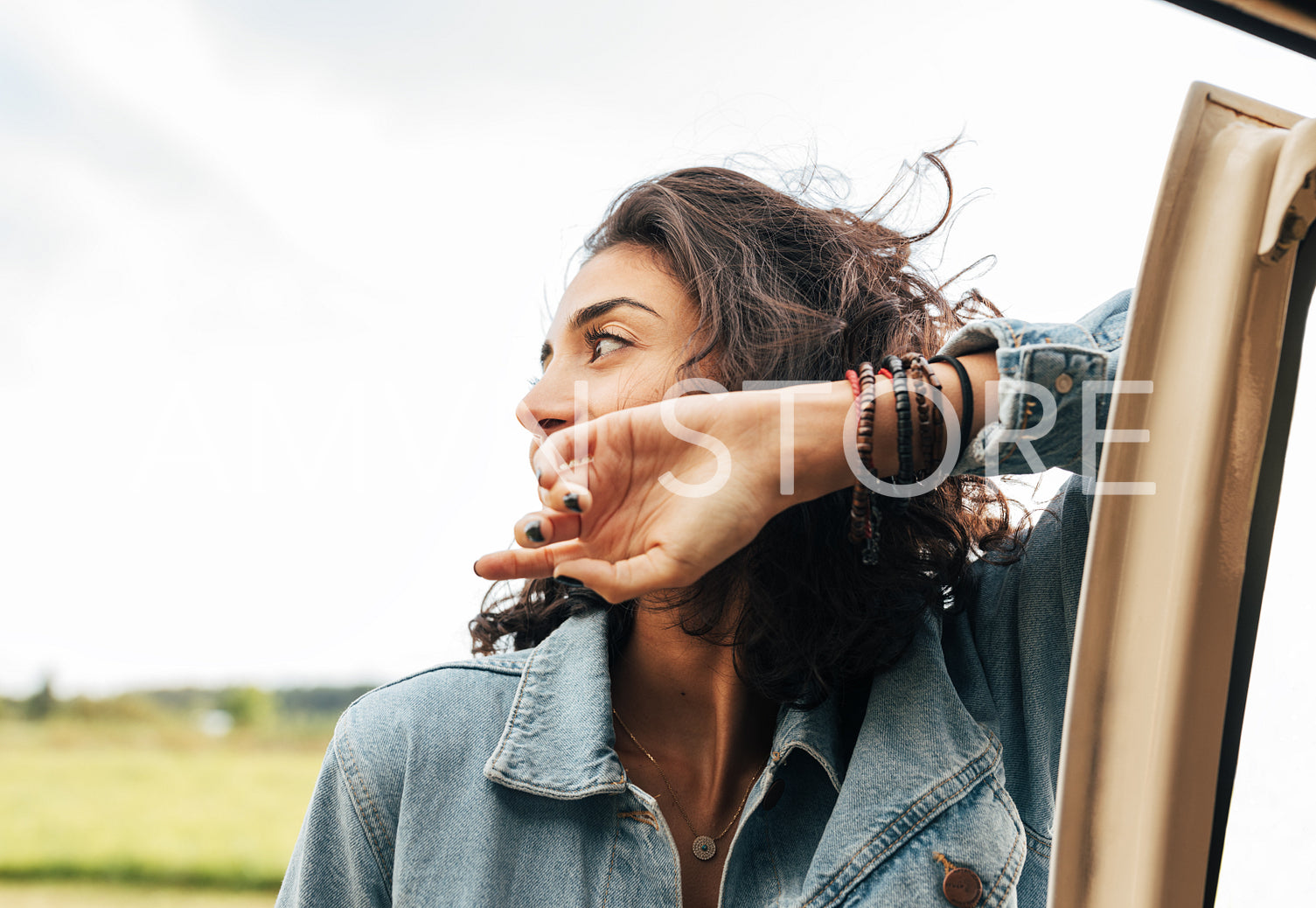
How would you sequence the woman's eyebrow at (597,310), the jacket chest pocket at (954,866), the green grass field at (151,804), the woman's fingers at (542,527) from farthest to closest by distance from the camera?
the green grass field at (151,804) < the woman's eyebrow at (597,310) < the jacket chest pocket at (954,866) < the woman's fingers at (542,527)

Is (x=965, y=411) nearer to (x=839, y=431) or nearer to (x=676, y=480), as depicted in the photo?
(x=839, y=431)

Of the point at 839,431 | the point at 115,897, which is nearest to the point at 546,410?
the point at 839,431

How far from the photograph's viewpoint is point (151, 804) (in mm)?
12688

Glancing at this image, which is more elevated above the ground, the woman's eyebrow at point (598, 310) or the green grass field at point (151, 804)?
the woman's eyebrow at point (598, 310)

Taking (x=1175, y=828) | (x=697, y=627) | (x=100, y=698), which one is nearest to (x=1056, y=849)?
(x=1175, y=828)

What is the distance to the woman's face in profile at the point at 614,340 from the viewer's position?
101 cm

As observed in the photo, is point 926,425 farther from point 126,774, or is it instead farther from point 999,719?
point 126,774

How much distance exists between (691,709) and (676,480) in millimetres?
405

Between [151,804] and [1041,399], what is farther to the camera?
[151,804]

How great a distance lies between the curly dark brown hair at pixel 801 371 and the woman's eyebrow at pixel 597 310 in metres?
0.09

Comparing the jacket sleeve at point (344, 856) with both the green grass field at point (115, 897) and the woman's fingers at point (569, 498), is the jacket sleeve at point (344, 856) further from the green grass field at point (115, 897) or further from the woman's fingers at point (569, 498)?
the green grass field at point (115, 897)

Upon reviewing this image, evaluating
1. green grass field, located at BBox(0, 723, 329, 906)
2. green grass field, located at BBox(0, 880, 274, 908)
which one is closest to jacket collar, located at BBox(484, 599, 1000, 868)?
green grass field, located at BBox(0, 880, 274, 908)

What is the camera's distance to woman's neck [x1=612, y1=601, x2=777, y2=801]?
1.04 metres

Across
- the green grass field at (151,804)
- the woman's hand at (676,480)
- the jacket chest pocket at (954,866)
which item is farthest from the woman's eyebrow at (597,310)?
the green grass field at (151,804)
